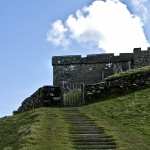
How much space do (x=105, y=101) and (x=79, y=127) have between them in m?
13.5

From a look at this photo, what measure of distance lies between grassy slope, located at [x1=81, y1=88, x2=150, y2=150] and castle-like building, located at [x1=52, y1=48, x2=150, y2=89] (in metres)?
22.9

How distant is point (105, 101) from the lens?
4184 centimetres

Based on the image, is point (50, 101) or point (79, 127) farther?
point (50, 101)

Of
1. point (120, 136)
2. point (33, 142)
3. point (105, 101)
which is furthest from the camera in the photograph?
point (105, 101)

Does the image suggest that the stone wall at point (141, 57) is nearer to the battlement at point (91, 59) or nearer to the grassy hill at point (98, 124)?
the battlement at point (91, 59)

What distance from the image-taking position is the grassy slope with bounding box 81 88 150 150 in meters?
24.8

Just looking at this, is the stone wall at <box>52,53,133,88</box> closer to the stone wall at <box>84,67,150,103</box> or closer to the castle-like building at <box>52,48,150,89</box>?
the castle-like building at <box>52,48,150,89</box>

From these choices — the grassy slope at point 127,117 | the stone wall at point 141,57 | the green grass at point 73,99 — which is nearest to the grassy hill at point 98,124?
the grassy slope at point 127,117

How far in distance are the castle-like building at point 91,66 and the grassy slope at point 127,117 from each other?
2292 centimetres

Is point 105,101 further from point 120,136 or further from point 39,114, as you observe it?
point 120,136

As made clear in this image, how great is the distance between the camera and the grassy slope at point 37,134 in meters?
22.8

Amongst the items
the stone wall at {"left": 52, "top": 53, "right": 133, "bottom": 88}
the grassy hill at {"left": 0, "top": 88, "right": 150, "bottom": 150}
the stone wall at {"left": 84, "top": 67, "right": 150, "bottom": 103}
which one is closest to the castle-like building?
the stone wall at {"left": 52, "top": 53, "right": 133, "bottom": 88}

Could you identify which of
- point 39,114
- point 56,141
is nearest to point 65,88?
point 39,114

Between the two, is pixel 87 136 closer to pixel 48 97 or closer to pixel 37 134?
pixel 37 134
